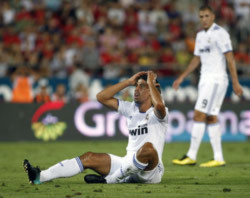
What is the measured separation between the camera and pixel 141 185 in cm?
772

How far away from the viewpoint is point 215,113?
35.1ft

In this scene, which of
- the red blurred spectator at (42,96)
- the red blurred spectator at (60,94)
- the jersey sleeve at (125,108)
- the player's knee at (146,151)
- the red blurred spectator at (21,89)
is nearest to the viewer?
the player's knee at (146,151)

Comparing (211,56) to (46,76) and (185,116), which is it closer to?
(185,116)

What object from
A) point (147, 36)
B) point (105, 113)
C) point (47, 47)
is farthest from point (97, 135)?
point (147, 36)

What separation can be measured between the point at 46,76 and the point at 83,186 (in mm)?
10905

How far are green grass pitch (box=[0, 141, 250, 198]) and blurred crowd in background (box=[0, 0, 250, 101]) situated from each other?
16.2ft

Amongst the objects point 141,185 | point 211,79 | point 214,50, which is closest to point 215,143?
point 211,79

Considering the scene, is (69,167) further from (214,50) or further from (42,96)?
(42,96)

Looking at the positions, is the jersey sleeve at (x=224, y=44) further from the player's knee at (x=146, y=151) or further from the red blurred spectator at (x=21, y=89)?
the red blurred spectator at (x=21, y=89)

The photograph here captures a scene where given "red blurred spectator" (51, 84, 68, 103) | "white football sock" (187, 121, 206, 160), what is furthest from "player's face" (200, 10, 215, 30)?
"red blurred spectator" (51, 84, 68, 103)

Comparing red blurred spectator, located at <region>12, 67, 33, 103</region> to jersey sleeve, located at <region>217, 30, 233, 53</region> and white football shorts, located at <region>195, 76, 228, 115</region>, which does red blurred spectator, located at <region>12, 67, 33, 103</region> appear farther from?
jersey sleeve, located at <region>217, 30, 233, 53</region>

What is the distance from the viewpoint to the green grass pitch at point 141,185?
699 centimetres

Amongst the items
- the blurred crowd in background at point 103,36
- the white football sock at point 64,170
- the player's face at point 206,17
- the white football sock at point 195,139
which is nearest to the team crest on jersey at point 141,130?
the white football sock at point 64,170

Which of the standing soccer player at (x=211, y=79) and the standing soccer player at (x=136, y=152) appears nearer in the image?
the standing soccer player at (x=136, y=152)
